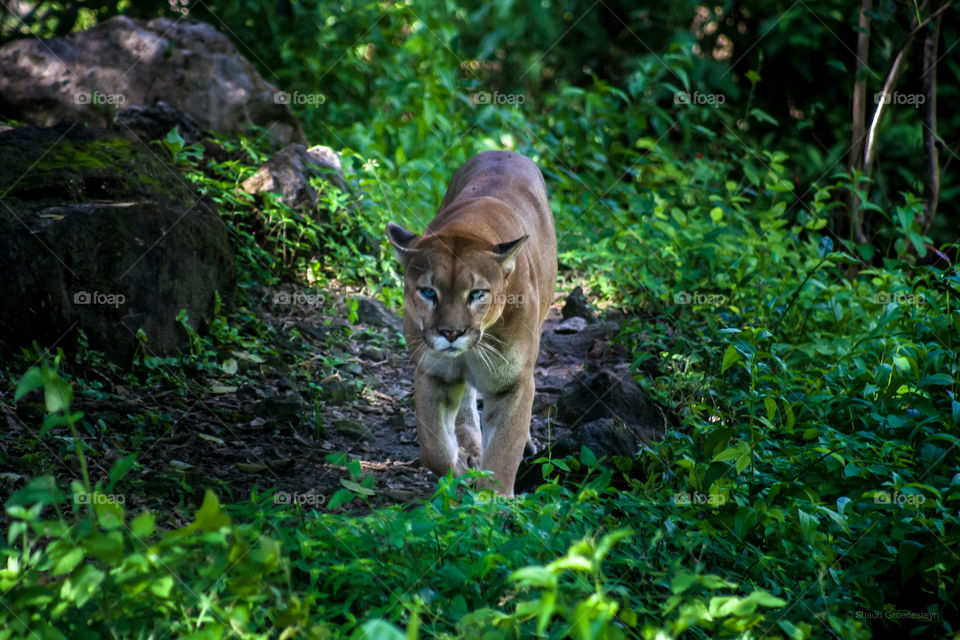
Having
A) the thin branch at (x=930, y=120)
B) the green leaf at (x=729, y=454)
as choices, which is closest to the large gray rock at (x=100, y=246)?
the green leaf at (x=729, y=454)

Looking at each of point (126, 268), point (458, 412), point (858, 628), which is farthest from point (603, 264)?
point (858, 628)

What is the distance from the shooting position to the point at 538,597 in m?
2.79

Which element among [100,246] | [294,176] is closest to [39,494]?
[100,246]

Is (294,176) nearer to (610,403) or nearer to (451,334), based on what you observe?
(451,334)

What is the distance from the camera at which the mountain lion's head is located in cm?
428

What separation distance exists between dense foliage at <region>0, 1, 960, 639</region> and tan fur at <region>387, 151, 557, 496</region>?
42 centimetres

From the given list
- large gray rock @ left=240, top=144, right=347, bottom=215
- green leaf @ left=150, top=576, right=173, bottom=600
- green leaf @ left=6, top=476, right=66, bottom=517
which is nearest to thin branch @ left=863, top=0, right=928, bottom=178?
large gray rock @ left=240, top=144, right=347, bottom=215

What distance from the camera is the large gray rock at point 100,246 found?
4633mm

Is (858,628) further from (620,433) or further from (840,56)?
(840,56)

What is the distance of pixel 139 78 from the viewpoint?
8188 mm

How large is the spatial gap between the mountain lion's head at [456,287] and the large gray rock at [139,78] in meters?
4.24

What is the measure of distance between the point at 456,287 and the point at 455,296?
5 centimetres

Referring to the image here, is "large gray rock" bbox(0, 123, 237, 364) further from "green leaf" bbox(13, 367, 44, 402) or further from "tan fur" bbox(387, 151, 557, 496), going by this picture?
"green leaf" bbox(13, 367, 44, 402)

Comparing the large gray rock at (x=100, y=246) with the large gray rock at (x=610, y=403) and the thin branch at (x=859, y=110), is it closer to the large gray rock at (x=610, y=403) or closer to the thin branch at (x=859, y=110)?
the large gray rock at (x=610, y=403)
